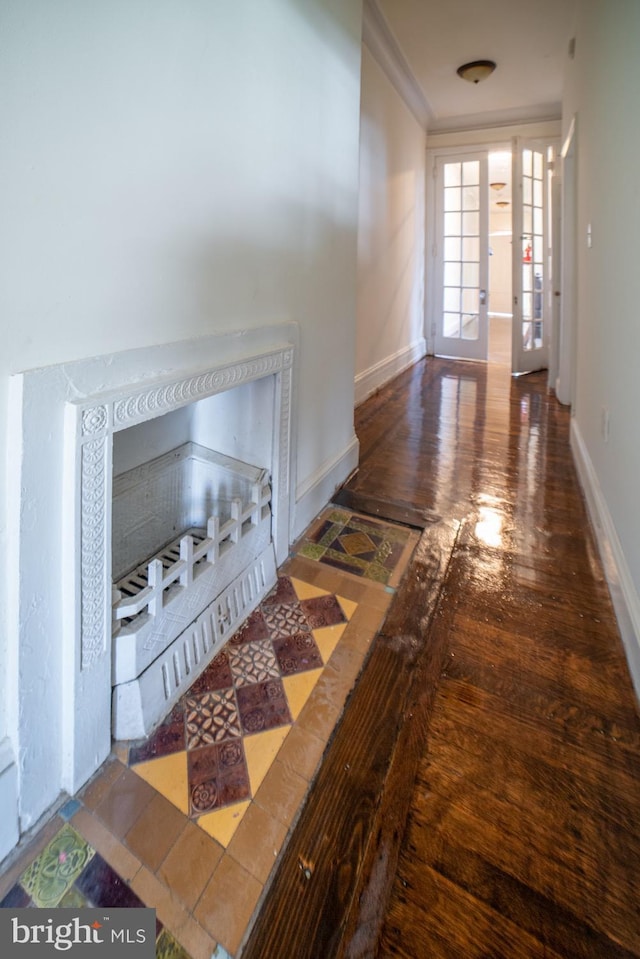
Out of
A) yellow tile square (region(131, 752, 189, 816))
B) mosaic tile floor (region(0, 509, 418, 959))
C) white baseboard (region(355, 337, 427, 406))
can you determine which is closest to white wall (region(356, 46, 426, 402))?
white baseboard (region(355, 337, 427, 406))

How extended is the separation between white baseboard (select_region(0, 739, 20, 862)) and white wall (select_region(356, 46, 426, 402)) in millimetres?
3685

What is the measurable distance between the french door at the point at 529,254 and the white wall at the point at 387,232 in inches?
42.9

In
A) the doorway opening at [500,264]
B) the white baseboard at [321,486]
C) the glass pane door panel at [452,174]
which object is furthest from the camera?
the doorway opening at [500,264]

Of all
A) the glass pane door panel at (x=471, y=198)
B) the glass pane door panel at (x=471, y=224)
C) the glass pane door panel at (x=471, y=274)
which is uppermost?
the glass pane door panel at (x=471, y=198)

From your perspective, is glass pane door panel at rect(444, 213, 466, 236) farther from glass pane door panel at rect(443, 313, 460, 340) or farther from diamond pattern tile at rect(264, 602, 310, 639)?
diamond pattern tile at rect(264, 602, 310, 639)

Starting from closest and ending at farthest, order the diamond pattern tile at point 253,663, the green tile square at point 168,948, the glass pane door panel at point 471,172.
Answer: the green tile square at point 168,948, the diamond pattern tile at point 253,663, the glass pane door panel at point 471,172

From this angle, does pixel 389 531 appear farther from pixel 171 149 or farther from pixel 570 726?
pixel 171 149

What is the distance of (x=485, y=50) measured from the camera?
4.08 meters

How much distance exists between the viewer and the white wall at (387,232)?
3984 mm

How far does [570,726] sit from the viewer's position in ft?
4.14

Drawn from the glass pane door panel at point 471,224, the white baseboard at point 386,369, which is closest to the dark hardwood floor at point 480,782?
the white baseboard at point 386,369

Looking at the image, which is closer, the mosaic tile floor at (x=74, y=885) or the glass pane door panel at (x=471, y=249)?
the mosaic tile floor at (x=74, y=885)

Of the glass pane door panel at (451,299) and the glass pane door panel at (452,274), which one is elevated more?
the glass pane door panel at (452,274)

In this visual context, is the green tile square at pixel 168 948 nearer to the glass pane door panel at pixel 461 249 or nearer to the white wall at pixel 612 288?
the white wall at pixel 612 288
